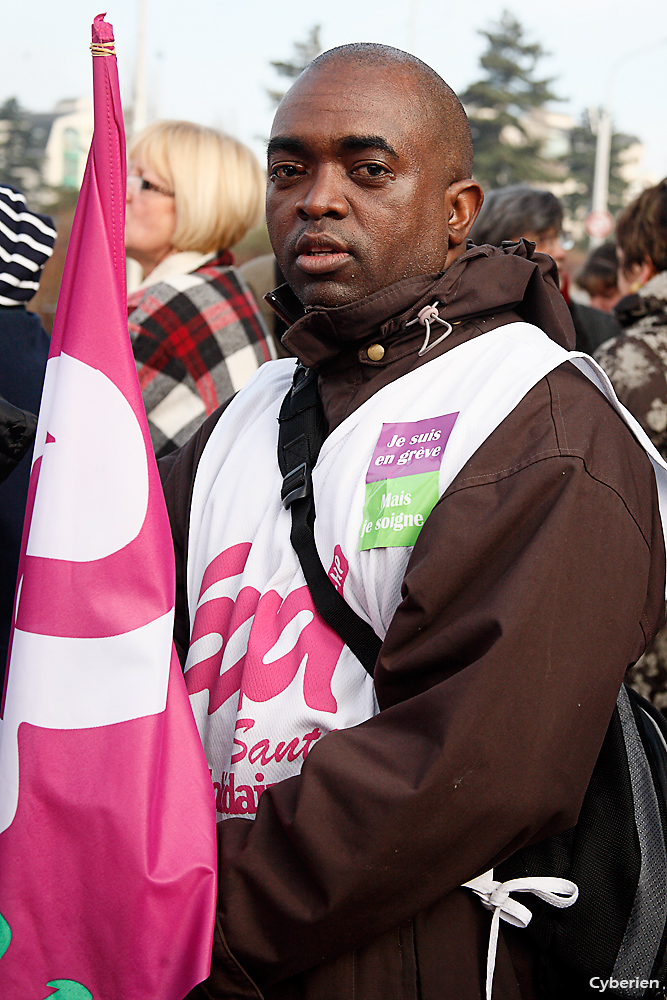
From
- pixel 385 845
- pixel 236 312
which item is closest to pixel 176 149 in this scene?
pixel 236 312

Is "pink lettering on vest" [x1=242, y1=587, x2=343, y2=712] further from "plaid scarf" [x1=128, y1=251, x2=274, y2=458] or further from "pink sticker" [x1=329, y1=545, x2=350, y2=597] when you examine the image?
"plaid scarf" [x1=128, y1=251, x2=274, y2=458]

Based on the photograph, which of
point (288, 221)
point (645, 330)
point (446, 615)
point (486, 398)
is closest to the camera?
point (446, 615)

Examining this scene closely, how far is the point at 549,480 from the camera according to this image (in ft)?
4.50

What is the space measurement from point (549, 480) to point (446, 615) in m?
0.23

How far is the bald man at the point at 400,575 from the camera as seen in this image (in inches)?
50.6

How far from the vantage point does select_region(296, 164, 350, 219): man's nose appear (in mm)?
1674

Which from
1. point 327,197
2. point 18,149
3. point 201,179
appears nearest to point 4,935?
point 327,197

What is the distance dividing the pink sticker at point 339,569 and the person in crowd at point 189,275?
1.71m

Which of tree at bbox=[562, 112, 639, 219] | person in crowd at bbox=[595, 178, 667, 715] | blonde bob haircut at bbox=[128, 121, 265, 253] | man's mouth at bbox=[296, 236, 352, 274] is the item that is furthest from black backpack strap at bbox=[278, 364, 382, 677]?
tree at bbox=[562, 112, 639, 219]

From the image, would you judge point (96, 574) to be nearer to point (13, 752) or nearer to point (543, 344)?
point (13, 752)

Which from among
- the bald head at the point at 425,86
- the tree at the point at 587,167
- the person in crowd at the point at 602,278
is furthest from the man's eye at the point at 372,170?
the tree at the point at 587,167

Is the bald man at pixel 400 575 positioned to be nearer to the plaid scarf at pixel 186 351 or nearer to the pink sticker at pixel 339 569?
the pink sticker at pixel 339 569

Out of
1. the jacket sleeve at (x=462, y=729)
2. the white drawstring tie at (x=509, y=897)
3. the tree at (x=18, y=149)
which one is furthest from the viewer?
the tree at (x=18, y=149)

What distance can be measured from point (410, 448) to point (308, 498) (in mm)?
205
